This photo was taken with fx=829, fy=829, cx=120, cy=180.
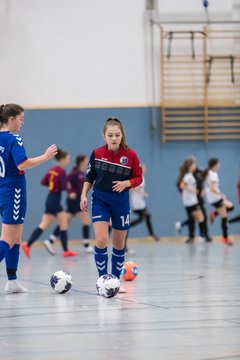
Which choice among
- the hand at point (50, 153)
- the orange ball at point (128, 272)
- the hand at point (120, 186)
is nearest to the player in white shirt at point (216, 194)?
the orange ball at point (128, 272)

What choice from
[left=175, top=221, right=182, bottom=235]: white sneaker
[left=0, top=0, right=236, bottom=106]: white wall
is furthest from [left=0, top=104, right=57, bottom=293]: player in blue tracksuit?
[left=175, top=221, right=182, bottom=235]: white sneaker

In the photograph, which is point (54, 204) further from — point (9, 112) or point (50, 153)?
point (50, 153)

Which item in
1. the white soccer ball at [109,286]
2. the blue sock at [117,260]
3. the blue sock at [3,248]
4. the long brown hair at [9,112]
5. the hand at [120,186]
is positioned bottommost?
the white soccer ball at [109,286]

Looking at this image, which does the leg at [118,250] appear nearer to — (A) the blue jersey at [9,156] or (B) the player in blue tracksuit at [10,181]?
(B) the player in blue tracksuit at [10,181]

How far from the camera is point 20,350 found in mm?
5328

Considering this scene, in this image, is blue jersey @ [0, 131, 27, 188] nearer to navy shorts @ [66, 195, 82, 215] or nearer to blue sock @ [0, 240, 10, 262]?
blue sock @ [0, 240, 10, 262]

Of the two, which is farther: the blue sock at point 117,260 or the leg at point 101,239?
the blue sock at point 117,260

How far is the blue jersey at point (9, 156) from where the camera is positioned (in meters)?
8.17

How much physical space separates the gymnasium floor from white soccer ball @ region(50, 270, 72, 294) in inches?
4.1

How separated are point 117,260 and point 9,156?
158 cm

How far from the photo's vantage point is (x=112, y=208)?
27.7 feet

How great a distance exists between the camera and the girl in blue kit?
27.5 feet

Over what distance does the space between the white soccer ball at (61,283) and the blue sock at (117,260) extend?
0.50 metres

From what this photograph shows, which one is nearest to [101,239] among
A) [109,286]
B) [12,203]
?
[109,286]
